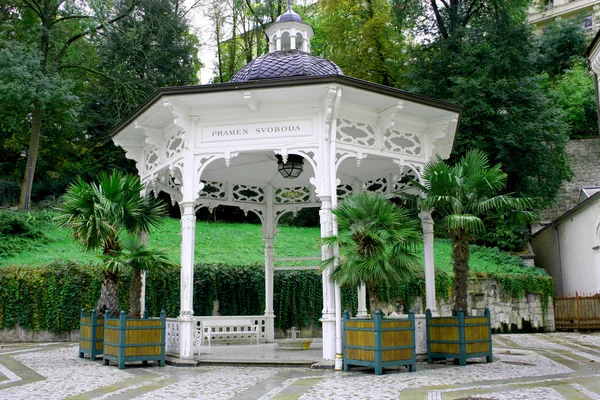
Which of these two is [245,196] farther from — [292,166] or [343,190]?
[292,166]

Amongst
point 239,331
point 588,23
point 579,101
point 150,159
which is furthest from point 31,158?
point 588,23

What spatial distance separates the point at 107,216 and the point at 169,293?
7.10 m

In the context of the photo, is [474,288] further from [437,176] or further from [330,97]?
[330,97]

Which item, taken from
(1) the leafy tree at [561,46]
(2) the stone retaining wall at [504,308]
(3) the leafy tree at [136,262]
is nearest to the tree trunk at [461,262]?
(3) the leafy tree at [136,262]

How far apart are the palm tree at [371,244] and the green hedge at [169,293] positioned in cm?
617

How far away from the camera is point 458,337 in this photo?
10.7 metres

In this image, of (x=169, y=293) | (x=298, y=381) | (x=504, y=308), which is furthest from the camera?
(x=504, y=308)

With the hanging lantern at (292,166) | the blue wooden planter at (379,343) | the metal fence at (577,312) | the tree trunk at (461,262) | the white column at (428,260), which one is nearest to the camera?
the blue wooden planter at (379,343)

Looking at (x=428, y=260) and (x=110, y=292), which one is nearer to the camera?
(x=110, y=292)

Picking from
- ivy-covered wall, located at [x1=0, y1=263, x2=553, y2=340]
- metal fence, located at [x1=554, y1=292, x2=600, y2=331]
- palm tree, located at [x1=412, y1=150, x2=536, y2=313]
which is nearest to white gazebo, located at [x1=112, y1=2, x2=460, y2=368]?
palm tree, located at [x1=412, y1=150, x2=536, y2=313]

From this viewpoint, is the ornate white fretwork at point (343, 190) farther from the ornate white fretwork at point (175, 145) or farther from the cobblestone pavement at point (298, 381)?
the cobblestone pavement at point (298, 381)

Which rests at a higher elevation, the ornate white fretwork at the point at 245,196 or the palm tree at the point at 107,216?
the ornate white fretwork at the point at 245,196

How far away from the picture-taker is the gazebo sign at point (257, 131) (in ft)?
34.5

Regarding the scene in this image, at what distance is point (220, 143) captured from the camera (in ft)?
35.4
